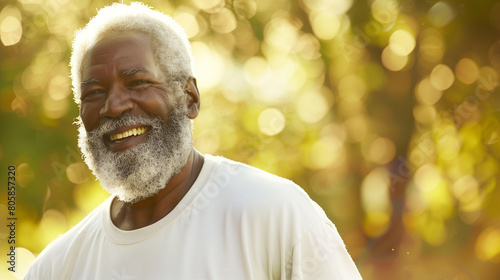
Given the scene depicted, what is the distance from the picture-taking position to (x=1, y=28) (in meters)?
6.88

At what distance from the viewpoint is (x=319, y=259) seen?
7.82 ft

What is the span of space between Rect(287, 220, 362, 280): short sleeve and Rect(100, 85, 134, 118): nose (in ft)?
2.92

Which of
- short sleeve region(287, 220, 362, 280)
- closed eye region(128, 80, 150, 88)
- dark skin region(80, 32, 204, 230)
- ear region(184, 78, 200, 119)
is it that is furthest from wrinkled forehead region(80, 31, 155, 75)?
short sleeve region(287, 220, 362, 280)

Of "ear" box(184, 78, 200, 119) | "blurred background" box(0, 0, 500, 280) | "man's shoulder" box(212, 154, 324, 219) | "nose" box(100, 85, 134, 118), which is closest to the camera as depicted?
"man's shoulder" box(212, 154, 324, 219)

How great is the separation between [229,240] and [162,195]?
0.43 m

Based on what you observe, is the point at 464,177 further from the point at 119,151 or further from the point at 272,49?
the point at 119,151

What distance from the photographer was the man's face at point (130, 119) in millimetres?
2656

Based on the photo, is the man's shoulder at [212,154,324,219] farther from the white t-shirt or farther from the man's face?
the man's face

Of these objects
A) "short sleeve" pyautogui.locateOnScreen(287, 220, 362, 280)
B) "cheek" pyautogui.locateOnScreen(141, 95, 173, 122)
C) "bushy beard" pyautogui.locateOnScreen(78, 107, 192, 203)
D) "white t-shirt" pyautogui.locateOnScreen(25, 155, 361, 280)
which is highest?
"cheek" pyautogui.locateOnScreen(141, 95, 173, 122)

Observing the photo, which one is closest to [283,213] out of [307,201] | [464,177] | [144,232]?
[307,201]

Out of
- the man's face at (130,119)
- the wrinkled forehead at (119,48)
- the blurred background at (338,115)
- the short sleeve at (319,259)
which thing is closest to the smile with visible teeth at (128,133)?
the man's face at (130,119)

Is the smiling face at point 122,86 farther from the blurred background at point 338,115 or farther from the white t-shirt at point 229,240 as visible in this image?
the blurred background at point 338,115

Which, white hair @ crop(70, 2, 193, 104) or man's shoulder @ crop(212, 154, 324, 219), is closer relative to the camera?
man's shoulder @ crop(212, 154, 324, 219)

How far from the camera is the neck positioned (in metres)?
2.66
